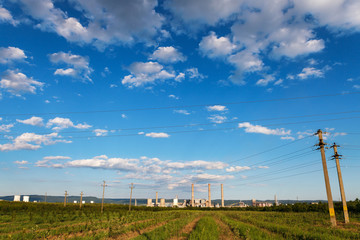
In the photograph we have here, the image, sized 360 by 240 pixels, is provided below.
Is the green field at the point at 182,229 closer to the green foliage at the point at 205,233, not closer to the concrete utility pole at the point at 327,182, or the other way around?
the green foliage at the point at 205,233

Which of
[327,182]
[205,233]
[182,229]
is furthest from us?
[327,182]

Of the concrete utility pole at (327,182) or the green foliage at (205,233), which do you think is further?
the concrete utility pole at (327,182)

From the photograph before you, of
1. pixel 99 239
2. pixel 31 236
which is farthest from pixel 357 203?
pixel 31 236

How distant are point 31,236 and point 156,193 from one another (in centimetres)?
13648

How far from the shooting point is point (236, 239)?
55.9 feet

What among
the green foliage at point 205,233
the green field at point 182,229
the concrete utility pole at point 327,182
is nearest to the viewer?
the green foliage at point 205,233

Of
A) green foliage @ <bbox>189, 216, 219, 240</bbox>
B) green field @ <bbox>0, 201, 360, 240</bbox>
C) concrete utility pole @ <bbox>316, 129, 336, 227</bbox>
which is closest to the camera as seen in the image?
green foliage @ <bbox>189, 216, 219, 240</bbox>

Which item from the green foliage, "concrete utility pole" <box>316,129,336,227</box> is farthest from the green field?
"concrete utility pole" <box>316,129,336,227</box>

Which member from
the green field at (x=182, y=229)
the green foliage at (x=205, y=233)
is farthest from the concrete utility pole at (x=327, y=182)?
the green foliage at (x=205, y=233)

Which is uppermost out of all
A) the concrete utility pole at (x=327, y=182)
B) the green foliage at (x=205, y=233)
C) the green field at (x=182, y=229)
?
the concrete utility pole at (x=327, y=182)

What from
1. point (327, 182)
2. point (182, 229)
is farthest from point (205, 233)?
point (327, 182)

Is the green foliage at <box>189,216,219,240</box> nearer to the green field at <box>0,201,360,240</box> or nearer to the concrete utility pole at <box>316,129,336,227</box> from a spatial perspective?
the green field at <box>0,201,360,240</box>

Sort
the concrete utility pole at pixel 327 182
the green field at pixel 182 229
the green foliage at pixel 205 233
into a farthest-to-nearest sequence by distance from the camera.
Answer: the concrete utility pole at pixel 327 182
the green field at pixel 182 229
the green foliage at pixel 205 233

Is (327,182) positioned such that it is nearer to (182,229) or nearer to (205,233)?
(182,229)
